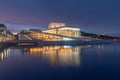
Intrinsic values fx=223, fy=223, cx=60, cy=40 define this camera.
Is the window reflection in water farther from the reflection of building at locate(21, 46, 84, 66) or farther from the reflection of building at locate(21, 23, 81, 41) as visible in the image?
the reflection of building at locate(21, 23, 81, 41)

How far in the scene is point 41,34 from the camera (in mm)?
76312

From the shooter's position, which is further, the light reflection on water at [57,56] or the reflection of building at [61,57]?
the light reflection on water at [57,56]

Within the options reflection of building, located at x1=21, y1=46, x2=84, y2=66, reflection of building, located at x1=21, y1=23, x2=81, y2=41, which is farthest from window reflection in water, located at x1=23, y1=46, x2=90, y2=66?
reflection of building, located at x1=21, y1=23, x2=81, y2=41

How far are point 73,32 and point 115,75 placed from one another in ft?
235

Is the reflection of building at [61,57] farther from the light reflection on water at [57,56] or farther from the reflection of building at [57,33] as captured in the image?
the reflection of building at [57,33]

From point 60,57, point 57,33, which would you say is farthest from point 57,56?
point 57,33

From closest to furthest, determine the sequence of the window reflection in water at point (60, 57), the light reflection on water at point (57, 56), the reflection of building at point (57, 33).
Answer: the window reflection in water at point (60, 57) < the light reflection on water at point (57, 56) < the reflection of building at point (57, 33)

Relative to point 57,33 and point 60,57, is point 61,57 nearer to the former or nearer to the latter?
point 60,57

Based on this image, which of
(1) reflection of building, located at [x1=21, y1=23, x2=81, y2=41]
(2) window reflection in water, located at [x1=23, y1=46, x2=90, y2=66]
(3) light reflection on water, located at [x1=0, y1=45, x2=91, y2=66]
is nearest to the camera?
(2) window reflection in water, located at [x1=23, y1=46, x2=90, y2=66]

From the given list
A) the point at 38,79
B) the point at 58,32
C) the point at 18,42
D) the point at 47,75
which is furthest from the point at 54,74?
the point at 58,32

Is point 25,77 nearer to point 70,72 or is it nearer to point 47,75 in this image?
point 47,75

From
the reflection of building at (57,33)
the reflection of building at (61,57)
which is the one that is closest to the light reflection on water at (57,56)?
the reflection of building at (61,57)

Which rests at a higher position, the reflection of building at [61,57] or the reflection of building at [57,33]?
the reflection of building at [57,33]

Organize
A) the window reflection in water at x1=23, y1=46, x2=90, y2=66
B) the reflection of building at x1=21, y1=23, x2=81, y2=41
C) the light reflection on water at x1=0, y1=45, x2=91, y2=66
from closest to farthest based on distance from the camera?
the window reflection in water at x1=23, y1=46, x2=90, y2=66 < the light reflection on water at x1=0, y1=45, x2=91, y2=66 < the reflection of building at x1=21, y1=23, x2=81, y2=41
